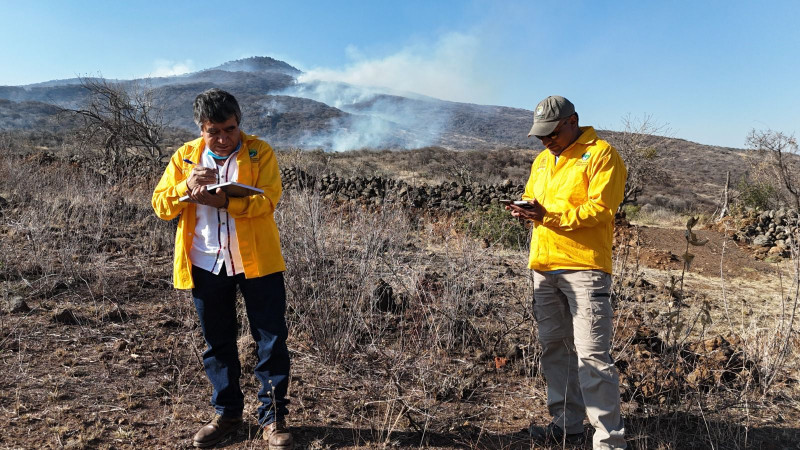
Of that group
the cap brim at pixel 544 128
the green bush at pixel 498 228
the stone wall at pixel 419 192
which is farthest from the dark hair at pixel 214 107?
the stone wall at pixel 419 192

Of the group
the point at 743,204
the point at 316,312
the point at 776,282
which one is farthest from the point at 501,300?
the point at 743,204

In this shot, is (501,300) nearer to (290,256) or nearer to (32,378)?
(290,256)

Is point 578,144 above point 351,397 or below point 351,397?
above

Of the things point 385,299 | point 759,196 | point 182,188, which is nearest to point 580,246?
point 182,188

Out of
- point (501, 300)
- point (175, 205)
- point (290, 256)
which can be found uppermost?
point (175, 205)

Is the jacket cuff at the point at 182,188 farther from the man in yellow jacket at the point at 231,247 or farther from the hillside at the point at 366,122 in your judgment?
the hillside at the point at 366,122

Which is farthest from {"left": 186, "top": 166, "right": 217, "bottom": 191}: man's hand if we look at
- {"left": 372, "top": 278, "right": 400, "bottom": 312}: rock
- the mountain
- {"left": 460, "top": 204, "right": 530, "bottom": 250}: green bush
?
the mountain

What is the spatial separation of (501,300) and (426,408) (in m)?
1.76

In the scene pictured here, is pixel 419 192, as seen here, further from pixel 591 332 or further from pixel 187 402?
pixel 591 332

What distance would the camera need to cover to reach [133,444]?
2.55m

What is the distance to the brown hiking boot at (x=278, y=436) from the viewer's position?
95.3 inches

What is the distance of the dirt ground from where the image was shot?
2.65m

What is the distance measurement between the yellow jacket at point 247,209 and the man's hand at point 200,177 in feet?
0.37

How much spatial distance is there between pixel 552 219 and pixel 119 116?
40.9 ft
